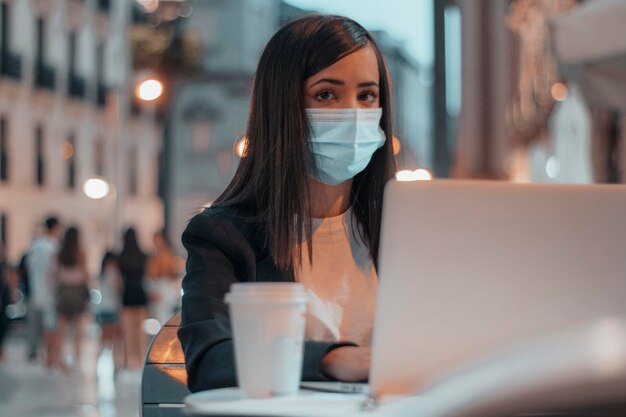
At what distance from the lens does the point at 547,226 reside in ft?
5.96

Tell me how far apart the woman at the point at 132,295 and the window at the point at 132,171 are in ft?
101

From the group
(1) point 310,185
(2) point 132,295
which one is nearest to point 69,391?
(2) point 132,295

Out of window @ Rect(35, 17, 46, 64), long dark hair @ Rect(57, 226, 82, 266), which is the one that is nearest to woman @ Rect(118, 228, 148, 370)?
long dark hair @ Rect(57, 226, 82, 266)

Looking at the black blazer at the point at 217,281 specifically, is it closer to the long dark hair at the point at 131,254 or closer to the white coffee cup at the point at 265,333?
the white coffee cup at the point at 265,333

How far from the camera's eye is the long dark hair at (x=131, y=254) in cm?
1359

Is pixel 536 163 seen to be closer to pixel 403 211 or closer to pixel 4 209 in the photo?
pixel 403 211

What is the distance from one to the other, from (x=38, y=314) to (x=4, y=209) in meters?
20.0

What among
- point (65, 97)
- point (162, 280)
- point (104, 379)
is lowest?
point (104, 379)

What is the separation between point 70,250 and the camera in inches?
552

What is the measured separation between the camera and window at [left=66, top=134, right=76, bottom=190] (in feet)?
128

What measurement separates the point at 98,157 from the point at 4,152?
22.6ft

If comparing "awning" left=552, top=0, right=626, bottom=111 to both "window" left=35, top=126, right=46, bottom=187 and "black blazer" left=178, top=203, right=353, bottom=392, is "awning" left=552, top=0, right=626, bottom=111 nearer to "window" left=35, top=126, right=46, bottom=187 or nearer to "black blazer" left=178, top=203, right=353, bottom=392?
"black blazer" left=178, top=203, right=353, bottom=392

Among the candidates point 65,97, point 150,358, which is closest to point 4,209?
point 65,97

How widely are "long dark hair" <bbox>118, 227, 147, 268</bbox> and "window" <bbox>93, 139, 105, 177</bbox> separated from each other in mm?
27851
